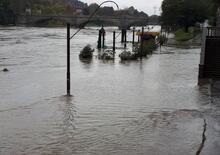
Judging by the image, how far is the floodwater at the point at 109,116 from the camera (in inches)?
Answer: 377

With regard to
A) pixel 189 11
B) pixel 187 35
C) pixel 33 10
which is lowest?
pixel 187 35

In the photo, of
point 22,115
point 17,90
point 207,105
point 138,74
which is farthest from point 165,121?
point 138,74

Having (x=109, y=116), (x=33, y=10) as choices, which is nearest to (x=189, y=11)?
(x=109, y=116)

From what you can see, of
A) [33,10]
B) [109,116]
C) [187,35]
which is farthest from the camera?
[33,10]

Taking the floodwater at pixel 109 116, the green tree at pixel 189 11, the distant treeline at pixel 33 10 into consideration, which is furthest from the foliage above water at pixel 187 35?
the distant treeline at pixel 33 10

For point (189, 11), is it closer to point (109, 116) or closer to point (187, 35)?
point (187, 35)

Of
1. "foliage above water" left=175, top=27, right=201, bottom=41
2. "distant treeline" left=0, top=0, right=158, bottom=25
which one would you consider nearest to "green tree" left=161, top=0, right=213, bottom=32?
"foliage above water" left=175, top=27, right=201, bottom=41

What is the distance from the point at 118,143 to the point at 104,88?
26.6ft

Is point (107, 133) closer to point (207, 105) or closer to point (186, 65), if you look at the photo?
point (207, 105)

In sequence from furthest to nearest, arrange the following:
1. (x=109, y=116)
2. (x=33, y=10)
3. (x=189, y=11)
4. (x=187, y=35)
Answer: (x=33, y=10)
(x=189, y=11)
(x=187, y=35)
(x=109, y=116)

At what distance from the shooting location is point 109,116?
12.5 meters

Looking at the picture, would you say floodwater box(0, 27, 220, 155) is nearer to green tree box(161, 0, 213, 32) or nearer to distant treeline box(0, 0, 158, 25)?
green tree box(161, 0, 213, 32)

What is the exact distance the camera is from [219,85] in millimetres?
17906

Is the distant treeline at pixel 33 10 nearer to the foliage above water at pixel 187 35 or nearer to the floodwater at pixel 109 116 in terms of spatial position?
the foliage above water at pixel 187 35
